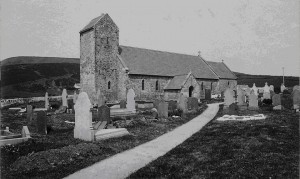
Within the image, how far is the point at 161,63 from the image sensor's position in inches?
1580

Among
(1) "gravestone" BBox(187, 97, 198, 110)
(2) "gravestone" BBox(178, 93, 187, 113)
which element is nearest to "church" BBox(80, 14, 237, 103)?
(1) "gravestone" BBox(187, 97, 198, 110)

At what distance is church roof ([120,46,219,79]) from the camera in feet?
117

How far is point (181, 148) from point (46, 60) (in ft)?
372

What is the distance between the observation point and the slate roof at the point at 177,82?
3548 cm

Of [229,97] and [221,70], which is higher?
[221,70]

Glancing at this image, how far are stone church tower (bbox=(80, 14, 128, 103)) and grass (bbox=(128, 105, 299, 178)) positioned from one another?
21649 mm

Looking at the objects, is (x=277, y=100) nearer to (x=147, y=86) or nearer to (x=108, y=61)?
(x=147, y=86)

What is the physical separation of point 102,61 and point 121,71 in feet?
8.45

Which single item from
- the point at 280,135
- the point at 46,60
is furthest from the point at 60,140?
the point at 46,60

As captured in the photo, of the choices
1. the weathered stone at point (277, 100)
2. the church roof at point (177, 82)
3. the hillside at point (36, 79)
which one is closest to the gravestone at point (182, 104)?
the weathered stone at point (277, 100)

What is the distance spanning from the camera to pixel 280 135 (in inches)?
460

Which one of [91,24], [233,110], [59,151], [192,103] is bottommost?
[59,151]

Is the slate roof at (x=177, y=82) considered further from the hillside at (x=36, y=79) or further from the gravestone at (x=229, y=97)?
the hillside at (x=36, y=79)

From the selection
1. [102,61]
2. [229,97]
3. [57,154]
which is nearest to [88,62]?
[102,61]
